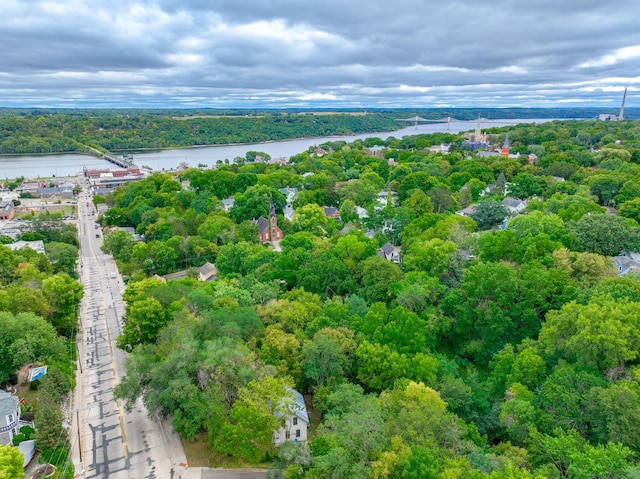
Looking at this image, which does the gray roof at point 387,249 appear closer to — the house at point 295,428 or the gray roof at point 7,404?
the house at point 295,428

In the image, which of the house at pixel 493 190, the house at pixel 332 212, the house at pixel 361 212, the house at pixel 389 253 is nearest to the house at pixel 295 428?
the house at pixel 389 253

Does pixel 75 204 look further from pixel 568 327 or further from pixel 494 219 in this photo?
pixel 568 327

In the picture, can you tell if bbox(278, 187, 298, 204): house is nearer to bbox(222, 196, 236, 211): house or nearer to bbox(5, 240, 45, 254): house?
bbox(222, 196, 236, 211): house

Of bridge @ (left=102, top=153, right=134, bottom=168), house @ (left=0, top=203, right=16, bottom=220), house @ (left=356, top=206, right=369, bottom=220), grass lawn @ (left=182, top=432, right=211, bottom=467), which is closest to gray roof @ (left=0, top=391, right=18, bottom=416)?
grass lawn @ (left=182, top=432, right=211, bottom=467)

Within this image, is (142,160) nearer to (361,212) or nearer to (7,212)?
(7,212)

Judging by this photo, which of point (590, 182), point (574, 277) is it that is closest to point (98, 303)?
point (574, 277)

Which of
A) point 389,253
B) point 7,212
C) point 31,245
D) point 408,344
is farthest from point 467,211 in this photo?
point 7,212
